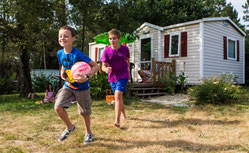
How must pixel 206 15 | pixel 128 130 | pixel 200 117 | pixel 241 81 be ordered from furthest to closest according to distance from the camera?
pixel 206 15 < pixel 241 81 < pixel 200 117 < pixel 128 130

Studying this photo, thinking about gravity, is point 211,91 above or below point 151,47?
below

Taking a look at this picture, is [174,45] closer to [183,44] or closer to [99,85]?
[183,44]

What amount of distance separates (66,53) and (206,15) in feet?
70.0

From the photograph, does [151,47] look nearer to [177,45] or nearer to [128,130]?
[177,45]

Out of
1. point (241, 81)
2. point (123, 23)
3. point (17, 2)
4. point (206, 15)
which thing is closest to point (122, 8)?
point (123, 23)

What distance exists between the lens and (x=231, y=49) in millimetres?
11930

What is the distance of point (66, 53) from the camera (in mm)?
2762

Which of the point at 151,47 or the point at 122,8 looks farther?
the point at 151,47

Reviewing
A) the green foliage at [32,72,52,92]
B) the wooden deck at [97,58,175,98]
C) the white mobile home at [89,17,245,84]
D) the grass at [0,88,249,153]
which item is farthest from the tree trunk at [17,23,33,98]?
the grass at [0,88,249,153]

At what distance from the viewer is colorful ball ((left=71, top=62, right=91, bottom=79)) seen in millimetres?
2518

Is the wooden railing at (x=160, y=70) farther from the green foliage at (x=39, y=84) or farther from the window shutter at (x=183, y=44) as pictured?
the green foliage at (x=39, y=84)

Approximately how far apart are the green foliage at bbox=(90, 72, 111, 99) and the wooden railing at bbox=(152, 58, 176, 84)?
2.29 meters

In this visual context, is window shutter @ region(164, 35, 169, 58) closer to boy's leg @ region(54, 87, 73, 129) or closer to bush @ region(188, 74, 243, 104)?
bush @ region(188, 74, 243, 104)

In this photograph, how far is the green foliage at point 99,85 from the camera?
24.2ft
